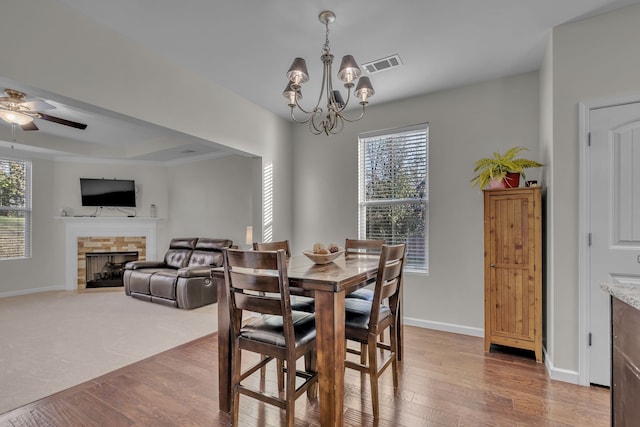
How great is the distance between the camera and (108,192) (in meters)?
6.21

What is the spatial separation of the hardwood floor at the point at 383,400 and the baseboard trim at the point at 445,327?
57 cm

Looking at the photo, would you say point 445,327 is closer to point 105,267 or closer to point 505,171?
point 505,171

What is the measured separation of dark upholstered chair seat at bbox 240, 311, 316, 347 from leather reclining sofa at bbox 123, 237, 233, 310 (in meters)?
2.94

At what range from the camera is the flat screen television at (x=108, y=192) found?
6.11m

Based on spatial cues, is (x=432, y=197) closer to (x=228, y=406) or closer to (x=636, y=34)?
(x=636, y=34)

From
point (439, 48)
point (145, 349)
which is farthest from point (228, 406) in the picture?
point (439, 48)

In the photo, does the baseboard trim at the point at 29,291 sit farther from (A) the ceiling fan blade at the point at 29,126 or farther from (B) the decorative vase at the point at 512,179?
(B) the decorative vase at the point at 512,179

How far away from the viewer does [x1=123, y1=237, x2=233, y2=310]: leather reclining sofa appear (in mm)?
4527

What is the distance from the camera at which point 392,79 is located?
3340 millimetres

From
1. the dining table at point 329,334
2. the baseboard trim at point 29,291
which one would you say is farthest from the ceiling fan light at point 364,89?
the baseboard trim at point 29,291

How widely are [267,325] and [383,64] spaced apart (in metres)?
2.55

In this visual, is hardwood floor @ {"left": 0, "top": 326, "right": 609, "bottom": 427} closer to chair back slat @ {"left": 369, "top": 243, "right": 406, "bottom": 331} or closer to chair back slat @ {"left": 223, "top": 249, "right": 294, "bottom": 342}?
chair back slat @ {"left": 369, "top": 243, "right": 406, "bottom": 331}

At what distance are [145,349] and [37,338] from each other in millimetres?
1320

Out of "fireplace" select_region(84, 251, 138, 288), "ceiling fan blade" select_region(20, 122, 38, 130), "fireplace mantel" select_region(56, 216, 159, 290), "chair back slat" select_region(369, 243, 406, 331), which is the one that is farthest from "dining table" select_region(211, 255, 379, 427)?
"fireplace" select_region(84, 251, 138, 288)
